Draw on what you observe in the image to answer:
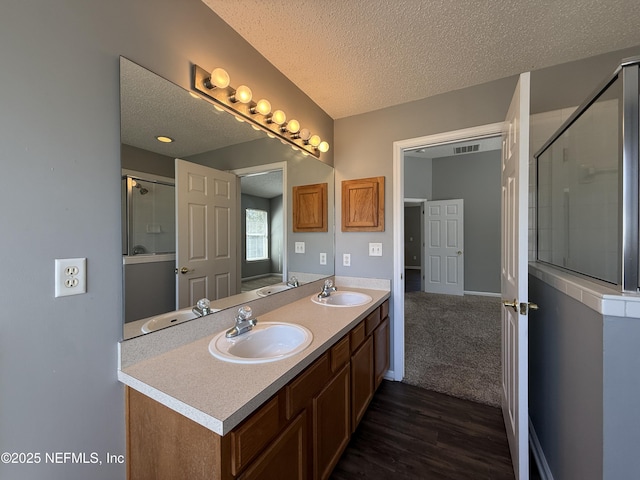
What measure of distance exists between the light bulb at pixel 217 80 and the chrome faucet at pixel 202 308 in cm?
105

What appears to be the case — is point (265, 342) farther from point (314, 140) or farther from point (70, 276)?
point (314, 140)

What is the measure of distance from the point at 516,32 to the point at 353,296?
1.92 metres

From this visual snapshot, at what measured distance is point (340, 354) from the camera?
133cm

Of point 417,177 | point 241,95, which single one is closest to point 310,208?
point 241,95

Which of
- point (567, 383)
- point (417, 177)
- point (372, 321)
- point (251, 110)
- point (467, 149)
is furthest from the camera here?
point (417, 177)

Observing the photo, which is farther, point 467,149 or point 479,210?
point 479,210

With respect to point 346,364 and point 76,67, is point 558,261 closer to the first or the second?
point 346,364

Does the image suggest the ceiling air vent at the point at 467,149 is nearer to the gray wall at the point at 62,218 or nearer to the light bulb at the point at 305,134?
the light bulb at the point at 305,134

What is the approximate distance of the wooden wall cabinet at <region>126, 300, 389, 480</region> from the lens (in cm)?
72

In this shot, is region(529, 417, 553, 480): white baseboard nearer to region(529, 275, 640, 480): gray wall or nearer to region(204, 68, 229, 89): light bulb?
region(529, 275, 640, 480): gray wall

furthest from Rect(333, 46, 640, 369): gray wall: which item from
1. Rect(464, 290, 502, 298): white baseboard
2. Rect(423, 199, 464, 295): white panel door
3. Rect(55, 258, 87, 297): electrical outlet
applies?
Rect(464, 290, 502, 298): white baseboard

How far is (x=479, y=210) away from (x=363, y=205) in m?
4.11

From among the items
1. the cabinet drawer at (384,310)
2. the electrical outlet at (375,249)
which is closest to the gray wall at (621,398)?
the cabinet drawer at (384,310)

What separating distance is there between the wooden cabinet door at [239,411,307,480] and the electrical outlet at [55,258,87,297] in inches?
30.1
